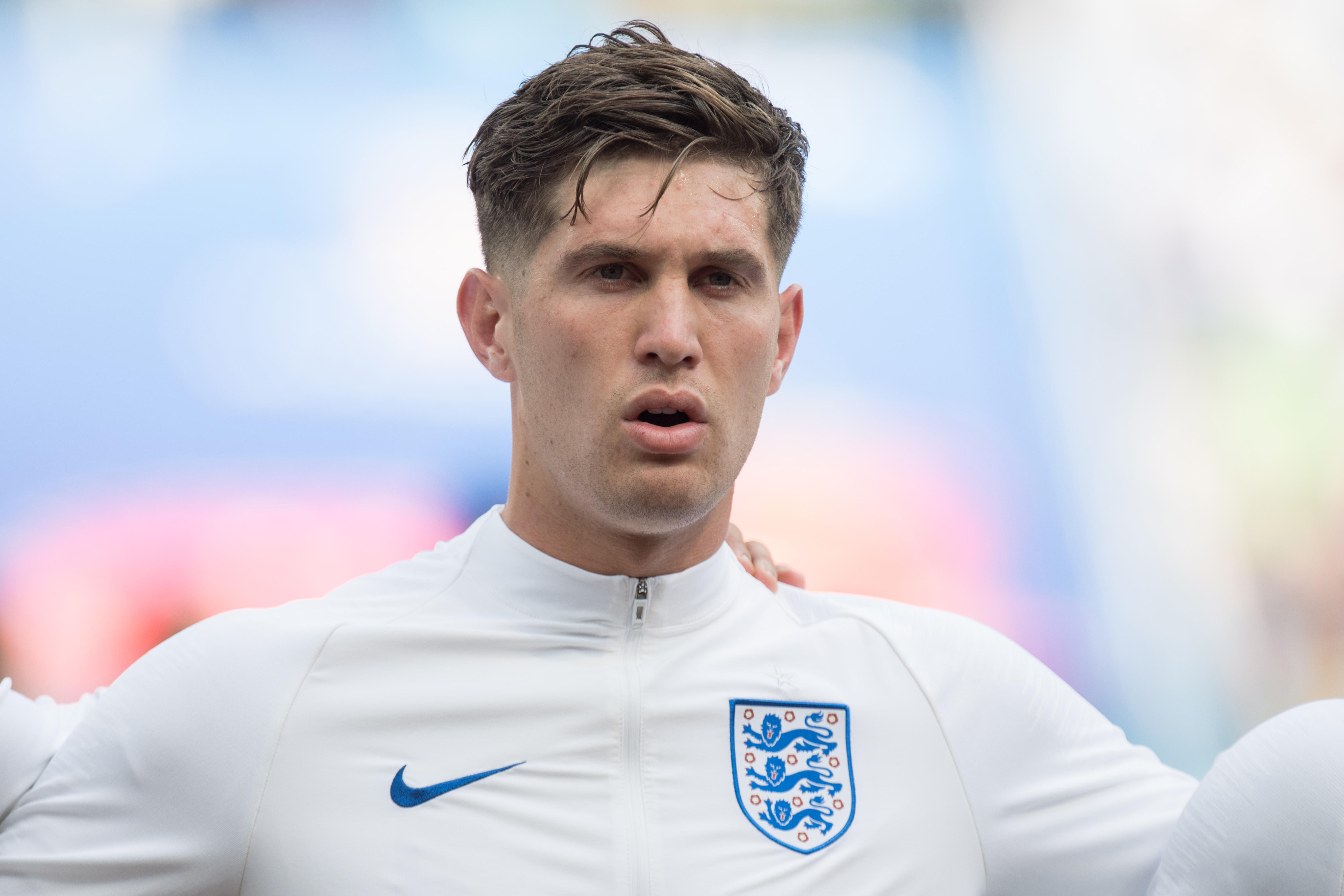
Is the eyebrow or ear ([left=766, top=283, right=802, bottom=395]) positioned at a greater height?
the eyebrow

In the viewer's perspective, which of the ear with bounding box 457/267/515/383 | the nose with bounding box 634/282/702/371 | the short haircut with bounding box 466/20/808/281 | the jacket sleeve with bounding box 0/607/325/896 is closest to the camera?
the jacket sleeve with bounding box 0/607/325/896

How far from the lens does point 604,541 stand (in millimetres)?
1494

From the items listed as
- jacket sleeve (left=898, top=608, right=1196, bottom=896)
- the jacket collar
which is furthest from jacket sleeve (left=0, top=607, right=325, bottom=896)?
jacket sleeve (left=898, top=608, right=1196, bottom=896)

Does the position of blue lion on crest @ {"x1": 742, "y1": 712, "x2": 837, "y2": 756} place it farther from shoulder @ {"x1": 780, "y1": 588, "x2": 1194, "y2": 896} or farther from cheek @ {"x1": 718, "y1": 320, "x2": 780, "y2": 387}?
cheek @ {"x1": 718, "y1": 320, "x2": 780, "y2": 387}

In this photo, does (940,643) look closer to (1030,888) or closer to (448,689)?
(1030,888)

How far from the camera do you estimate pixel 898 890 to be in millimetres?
1358

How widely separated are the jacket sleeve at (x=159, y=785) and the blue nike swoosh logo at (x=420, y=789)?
154mm

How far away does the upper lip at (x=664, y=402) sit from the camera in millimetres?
1367

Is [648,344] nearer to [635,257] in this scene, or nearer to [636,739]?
[635,257]

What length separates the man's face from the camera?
4.53 ft

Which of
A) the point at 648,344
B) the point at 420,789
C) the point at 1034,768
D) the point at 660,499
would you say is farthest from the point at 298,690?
the point at 1034,768

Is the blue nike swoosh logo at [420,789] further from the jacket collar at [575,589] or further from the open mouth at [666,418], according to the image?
the open mouth at [666,418]

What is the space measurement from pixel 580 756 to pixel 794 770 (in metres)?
0.28

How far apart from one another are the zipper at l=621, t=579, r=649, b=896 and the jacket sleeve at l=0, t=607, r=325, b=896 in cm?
41
